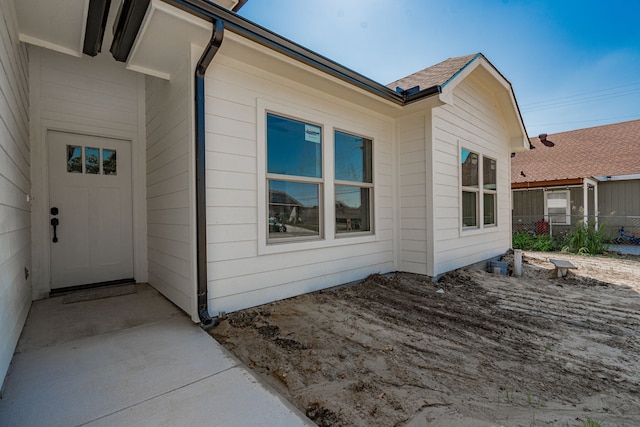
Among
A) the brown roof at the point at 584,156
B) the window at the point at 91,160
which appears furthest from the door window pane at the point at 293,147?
the brown roof at the point at 584,156

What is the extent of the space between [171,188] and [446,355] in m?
3.22

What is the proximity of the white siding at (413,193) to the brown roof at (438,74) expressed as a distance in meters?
0.53

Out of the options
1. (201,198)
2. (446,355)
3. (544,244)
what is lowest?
(446,355)

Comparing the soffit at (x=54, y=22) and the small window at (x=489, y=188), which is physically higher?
the soffit at (x=54, y=22)

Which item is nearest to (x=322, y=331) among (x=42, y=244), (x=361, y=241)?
(x=361, y=241)

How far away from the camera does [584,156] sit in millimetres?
11445

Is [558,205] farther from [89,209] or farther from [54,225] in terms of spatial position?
[54,225]

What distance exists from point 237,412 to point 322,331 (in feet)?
3.94

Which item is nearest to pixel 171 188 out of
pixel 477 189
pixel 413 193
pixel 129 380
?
pixel 129 380

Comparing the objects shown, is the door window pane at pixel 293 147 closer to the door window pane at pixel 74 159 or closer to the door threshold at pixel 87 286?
the door window pane at pixel 74 159

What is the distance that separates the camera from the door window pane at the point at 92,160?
3859mm

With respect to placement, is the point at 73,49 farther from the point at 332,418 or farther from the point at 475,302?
the point at 475,302

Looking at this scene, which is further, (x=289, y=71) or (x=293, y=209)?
(x=293, y=209)

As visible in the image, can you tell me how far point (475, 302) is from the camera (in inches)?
148
